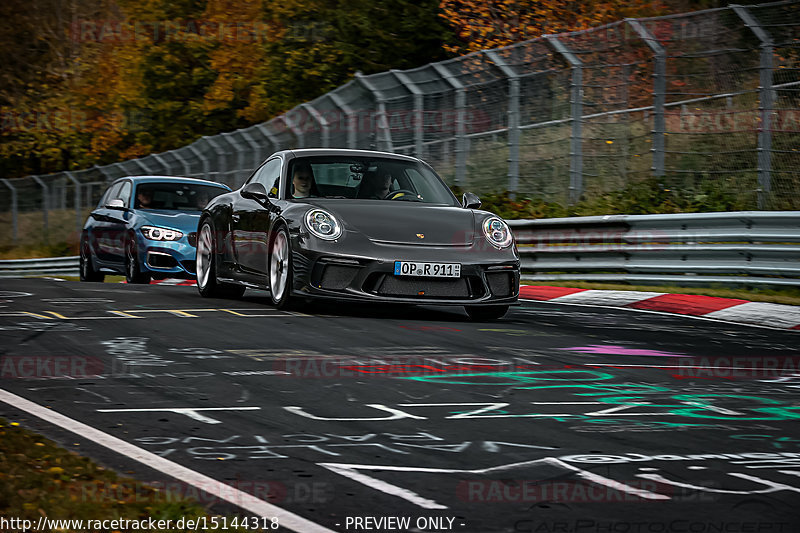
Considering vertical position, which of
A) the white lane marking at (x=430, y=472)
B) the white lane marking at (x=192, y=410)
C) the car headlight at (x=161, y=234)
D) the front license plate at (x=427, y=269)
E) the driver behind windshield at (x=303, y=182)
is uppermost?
the driver behind windshield at (x=303, y=182)

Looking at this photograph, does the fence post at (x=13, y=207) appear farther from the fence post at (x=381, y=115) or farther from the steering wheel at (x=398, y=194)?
the steering wheel at (x=398, y=194)

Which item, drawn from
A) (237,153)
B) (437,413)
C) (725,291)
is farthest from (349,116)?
(437,413)

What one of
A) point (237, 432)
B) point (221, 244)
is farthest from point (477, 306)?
point (237, 432)

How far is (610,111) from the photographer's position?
56.4ft

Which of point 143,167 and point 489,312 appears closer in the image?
point 489,312

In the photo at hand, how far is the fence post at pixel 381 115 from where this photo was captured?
65.9 feet

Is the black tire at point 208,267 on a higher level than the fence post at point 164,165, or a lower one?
lower

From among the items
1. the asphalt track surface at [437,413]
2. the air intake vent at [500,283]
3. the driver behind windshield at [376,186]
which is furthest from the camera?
the driver behind windshield at [376,186]

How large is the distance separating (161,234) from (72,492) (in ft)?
39.4

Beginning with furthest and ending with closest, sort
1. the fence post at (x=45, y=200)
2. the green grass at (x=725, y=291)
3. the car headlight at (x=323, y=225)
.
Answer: the fence post at (x=45, y=200), the green grass at (x=725, y=291), the car headlight at (x=323, y=225)

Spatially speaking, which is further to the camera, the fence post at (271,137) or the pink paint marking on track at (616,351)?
the fence post at (271,137)

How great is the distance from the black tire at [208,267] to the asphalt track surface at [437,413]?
2.25 meters

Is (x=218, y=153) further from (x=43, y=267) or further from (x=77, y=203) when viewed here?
(x=77, y=203)

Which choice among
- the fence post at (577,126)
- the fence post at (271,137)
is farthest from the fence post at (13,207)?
the fence post at (577,126)
